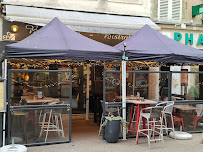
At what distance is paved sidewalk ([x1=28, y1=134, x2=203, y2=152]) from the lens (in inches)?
269

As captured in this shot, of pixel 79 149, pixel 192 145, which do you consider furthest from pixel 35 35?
pixel 192 145

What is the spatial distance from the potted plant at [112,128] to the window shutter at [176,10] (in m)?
6.79

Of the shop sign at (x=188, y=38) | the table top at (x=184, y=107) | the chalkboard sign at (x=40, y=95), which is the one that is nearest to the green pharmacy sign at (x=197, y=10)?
the shop sign at (x=188, y=38)

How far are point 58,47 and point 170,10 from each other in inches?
268

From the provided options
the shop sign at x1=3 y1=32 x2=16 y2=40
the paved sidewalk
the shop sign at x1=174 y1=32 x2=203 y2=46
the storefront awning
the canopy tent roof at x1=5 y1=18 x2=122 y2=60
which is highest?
the storefront awning

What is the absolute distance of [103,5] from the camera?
11.5m

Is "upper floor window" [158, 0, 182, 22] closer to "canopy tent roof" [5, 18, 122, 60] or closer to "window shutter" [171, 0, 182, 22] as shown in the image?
"window shutter" [171, 0, 182, 22]

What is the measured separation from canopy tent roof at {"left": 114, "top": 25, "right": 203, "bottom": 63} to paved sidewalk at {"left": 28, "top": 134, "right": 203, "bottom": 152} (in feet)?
7.60

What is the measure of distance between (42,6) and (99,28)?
2.29 metres

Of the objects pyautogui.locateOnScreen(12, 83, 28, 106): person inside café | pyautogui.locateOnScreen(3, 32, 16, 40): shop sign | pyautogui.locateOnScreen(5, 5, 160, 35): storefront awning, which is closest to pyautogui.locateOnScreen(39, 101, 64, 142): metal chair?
pyautogui.locateOnScreen(12, 83, 28, 106): person inside café

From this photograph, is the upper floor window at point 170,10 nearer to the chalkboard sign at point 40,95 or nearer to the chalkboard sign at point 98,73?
the chalkboard sign at point 98,73

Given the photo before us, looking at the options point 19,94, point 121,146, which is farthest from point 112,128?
point 19,94

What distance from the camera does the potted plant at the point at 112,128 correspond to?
737cm

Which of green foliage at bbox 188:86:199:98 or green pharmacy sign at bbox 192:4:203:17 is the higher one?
green pharmacy sign at bbox 192:4:203:17
